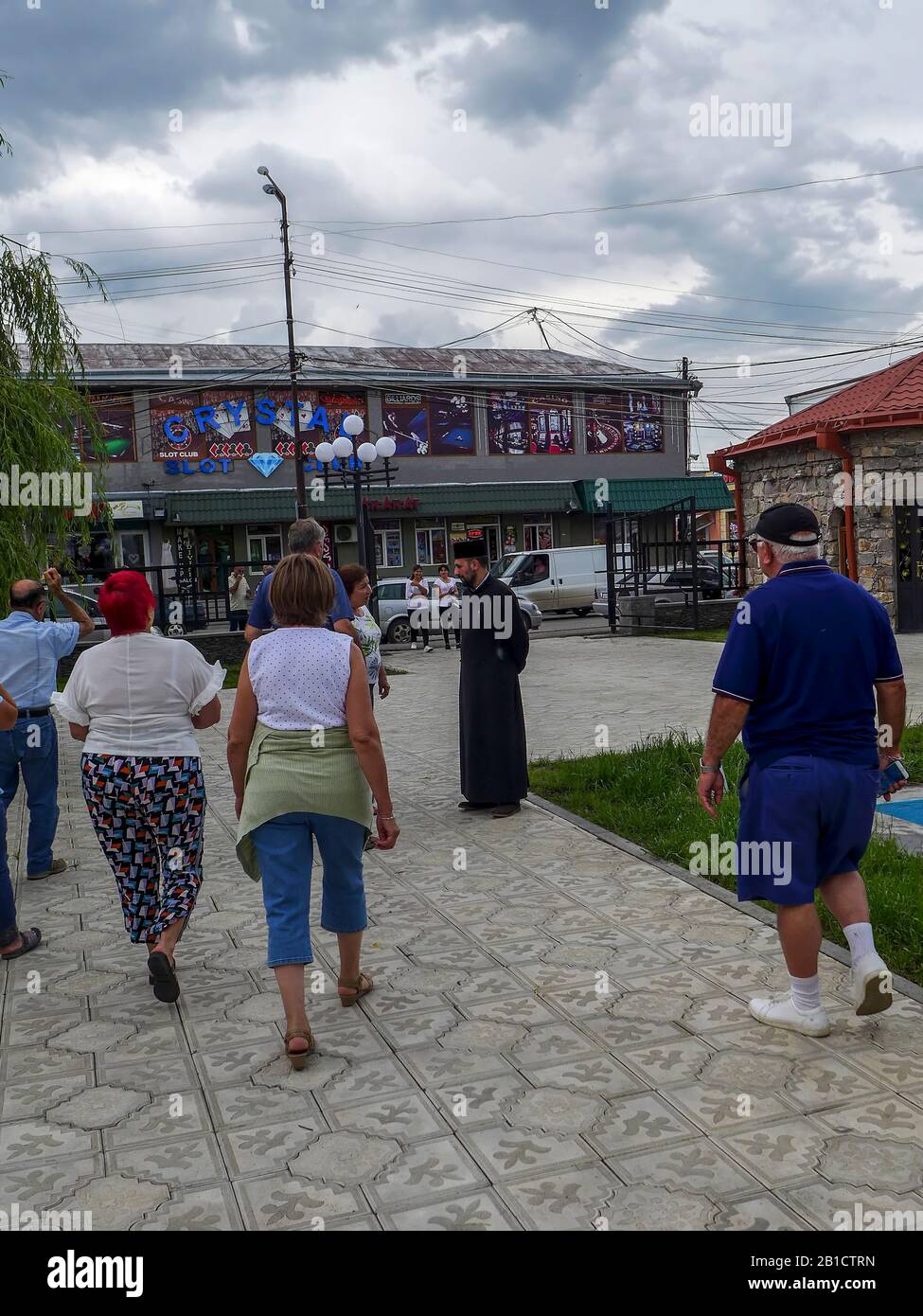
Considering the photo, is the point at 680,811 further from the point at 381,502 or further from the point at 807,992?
the point at 381,502

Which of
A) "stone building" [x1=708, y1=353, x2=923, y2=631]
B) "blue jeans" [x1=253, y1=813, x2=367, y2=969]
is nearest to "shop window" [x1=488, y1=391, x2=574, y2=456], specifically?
"stone building" [x1=708, y1=353, x2=923, y2=631]

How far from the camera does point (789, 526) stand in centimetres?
399

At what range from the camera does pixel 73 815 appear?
843 centimetres

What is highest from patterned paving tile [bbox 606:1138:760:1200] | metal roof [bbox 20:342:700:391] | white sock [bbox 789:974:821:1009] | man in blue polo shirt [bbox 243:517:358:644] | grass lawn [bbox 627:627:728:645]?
metal roof [bbox 20:342:700:391]

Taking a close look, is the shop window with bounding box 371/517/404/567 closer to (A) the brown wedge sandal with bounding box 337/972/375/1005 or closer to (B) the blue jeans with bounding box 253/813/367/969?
(A) the brown wedge sandal with bounding box 337/972/375/1005

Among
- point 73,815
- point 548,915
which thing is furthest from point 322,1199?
point 73,815

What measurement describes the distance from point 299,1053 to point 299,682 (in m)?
1.31

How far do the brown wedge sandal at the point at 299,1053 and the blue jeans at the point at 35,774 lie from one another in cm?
286

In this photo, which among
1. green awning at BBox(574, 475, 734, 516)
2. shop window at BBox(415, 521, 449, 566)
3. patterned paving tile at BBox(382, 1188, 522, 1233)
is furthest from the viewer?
green awning at BBox(574, 475, 734, 516)

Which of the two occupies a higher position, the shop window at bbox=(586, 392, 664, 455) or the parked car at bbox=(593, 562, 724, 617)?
the shop window at bbox=(586, 392, 664, 455)

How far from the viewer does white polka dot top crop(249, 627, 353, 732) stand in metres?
4.12

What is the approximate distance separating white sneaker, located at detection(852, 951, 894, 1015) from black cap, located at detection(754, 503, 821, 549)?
1478 mm

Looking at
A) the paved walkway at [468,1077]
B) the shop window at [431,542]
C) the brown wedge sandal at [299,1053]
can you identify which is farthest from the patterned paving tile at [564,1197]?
the shop window at [431,542]
